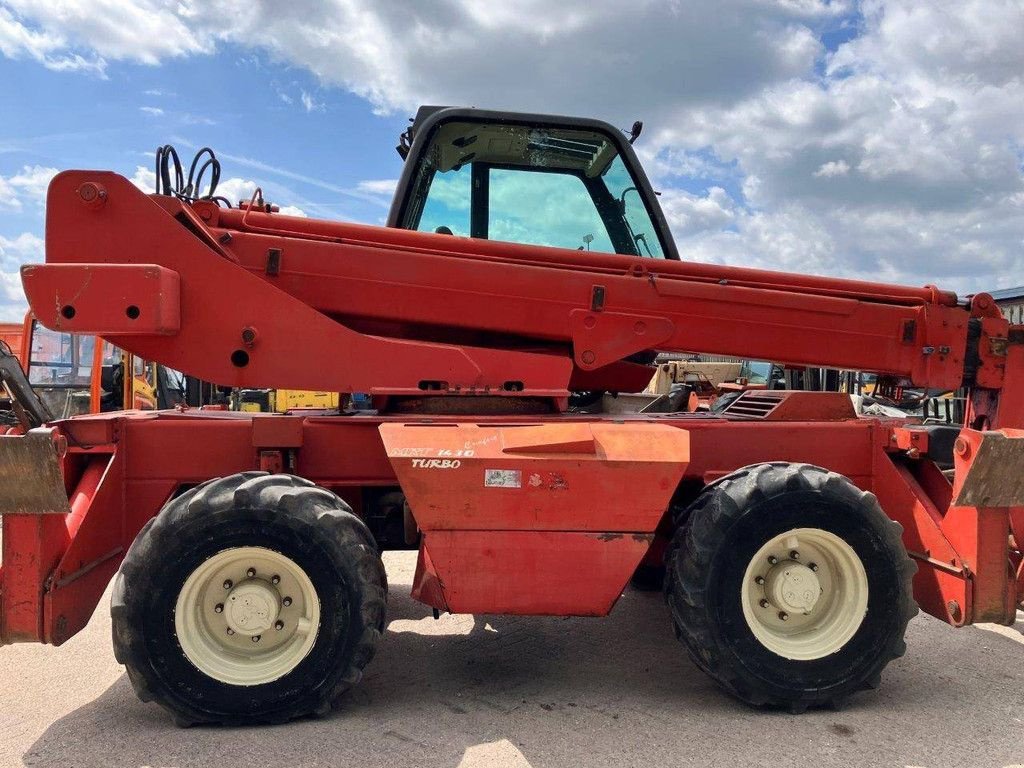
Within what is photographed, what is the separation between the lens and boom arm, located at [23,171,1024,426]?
3.54m

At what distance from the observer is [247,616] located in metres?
3.16

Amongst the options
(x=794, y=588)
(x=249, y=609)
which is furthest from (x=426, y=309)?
(x=794, y=588)

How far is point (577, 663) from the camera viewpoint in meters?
3.93

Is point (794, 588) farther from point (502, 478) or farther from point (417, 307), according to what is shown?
point (417, 307)

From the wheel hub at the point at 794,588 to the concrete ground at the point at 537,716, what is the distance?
1.54ft

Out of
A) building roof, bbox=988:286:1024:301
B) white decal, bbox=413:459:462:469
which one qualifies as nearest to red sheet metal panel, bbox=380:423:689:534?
white decal, bbox=413:459:462:469

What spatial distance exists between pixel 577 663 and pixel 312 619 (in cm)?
149

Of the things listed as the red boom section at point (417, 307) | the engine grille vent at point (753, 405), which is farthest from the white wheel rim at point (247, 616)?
the engine grille vent at point (753, 405)

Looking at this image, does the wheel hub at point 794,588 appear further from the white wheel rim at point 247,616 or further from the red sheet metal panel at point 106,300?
the red sheet metal panel at point 106,300

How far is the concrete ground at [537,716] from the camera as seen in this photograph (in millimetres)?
2908

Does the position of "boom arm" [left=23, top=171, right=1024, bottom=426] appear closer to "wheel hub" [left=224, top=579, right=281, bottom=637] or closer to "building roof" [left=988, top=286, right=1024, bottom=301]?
"wheel hub" [left=224, top=579, right=281, bottom=637]

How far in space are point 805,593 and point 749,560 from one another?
336 mm

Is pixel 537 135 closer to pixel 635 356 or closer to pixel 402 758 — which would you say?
pixel 635 356

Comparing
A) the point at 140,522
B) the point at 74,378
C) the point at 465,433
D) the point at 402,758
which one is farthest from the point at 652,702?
the point at 74,378
